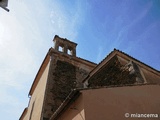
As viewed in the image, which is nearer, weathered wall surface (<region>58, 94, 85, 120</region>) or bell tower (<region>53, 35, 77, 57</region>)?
weathered wall surface (<region>58, 94, 85, 120</region>)

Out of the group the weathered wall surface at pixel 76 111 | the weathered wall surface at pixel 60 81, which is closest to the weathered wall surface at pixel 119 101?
the weathered wall surface at pixel 76 111

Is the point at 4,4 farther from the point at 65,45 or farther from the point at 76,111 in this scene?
the point at 65,45

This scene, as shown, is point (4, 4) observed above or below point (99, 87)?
above

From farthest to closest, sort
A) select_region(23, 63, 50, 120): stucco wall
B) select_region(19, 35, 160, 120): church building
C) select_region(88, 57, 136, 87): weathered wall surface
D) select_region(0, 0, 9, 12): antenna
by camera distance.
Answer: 1. select_region(23, 63, 50, 120): stucco wall
2. select_region(88, 57, 136, 87): weathered wall surface
3. select_region(19, 35, 160, 120): church building
4. select_region(0, 0, 9, 12): antenna

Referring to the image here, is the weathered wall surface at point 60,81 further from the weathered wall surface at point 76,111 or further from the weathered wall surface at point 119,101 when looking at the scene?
the weathered wall surface at point 119,101

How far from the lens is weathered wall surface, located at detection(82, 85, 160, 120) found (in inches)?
169

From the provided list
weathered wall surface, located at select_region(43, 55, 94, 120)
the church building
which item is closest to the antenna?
the church building

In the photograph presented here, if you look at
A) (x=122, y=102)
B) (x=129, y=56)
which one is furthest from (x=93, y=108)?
(x=129, y=56)

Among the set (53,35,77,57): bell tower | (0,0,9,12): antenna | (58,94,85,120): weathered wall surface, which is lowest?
(58,94,85,120): weathered wall surface

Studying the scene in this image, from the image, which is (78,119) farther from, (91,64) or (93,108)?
(91,64)

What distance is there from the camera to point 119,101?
180 inches

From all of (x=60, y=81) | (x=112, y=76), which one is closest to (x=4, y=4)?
(x=112, y=76)

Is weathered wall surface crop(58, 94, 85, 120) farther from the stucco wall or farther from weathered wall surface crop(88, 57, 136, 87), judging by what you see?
the stucco wall

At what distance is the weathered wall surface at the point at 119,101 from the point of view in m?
4.29
